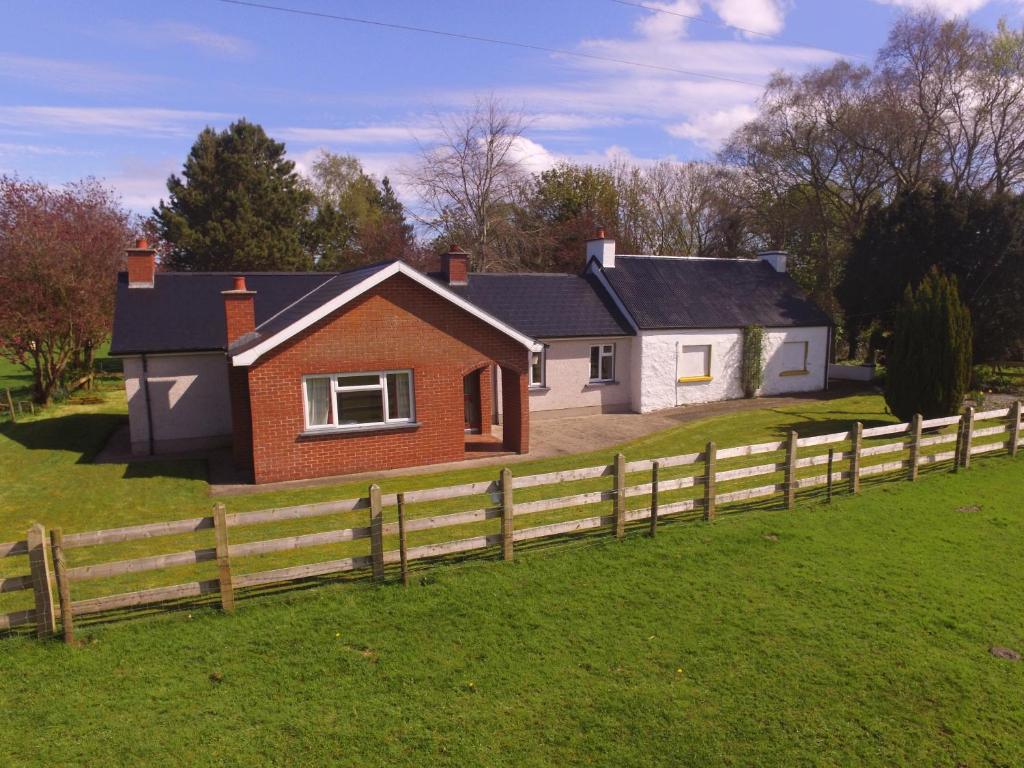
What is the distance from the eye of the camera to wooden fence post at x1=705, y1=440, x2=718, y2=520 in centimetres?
1053

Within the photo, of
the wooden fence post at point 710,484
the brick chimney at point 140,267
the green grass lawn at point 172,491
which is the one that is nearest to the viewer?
the green grass lawn at point 172,491

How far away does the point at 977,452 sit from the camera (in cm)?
1491

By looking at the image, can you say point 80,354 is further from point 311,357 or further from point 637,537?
point 637,537

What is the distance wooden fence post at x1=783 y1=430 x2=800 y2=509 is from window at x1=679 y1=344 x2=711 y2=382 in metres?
14.2

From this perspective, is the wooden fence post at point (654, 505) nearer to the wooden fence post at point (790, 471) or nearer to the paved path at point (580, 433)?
the wooden fence post at point (790, 471)

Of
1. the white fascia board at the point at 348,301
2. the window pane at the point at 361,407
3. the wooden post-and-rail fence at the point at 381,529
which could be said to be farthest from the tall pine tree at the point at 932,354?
the window pane at the point at 361,407

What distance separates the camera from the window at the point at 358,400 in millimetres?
16062

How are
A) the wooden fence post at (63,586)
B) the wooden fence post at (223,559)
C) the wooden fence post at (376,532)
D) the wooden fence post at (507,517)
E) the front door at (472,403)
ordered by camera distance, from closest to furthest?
the wooden fence post at (63,586), the wooden fence post at (223,559), the wooden fence post at (376,532), the wooden fence post at (507,517), the front door at (472,403)

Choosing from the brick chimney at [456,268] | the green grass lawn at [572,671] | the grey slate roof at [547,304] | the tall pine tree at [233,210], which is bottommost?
the green grass lawn at [572,671]

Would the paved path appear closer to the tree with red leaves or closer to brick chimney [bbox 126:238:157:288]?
brick chimney [bbox 126:238:157:288]

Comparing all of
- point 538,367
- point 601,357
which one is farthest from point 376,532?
point 601,357

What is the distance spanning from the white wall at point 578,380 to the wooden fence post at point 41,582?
17397mm

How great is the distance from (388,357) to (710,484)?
8.56 metres

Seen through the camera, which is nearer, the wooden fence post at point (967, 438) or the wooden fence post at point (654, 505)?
the wooden fence post at point (654, 505)
